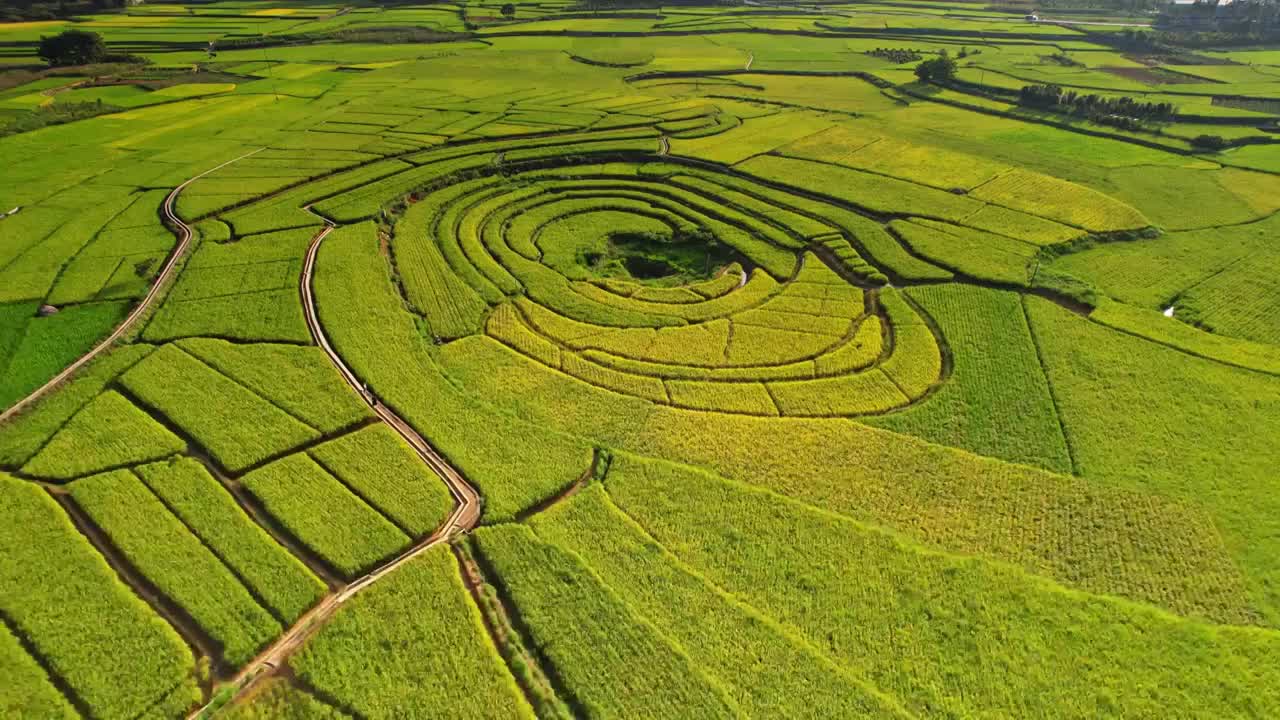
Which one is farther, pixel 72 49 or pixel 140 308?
pixel 72 49

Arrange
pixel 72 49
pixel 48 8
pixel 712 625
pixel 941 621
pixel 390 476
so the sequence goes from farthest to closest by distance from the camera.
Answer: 1. pixel 48 8
2. pixel 72 49
3. pixel 390 476
4. pixel 941 621
5. pixel 712 625

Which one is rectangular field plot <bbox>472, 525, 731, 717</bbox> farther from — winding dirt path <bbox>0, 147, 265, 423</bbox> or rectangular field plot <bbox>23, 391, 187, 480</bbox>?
winding dirt path <bbox>0, 147, 265, 423</bbox>

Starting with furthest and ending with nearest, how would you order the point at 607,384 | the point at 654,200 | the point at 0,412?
the point at 654,200 < the point at 607,384 < the point at 0,412

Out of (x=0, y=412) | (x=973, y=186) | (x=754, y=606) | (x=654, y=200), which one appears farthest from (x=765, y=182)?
(x=0, y=412)

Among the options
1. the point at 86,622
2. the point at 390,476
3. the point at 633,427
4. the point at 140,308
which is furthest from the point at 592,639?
the point at 140,308

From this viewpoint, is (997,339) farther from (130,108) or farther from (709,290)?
(130,108)

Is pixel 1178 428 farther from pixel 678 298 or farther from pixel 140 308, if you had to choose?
pixel 140 308

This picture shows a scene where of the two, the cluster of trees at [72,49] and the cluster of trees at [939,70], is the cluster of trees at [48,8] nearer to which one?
the cluster of trees at [72,49]
